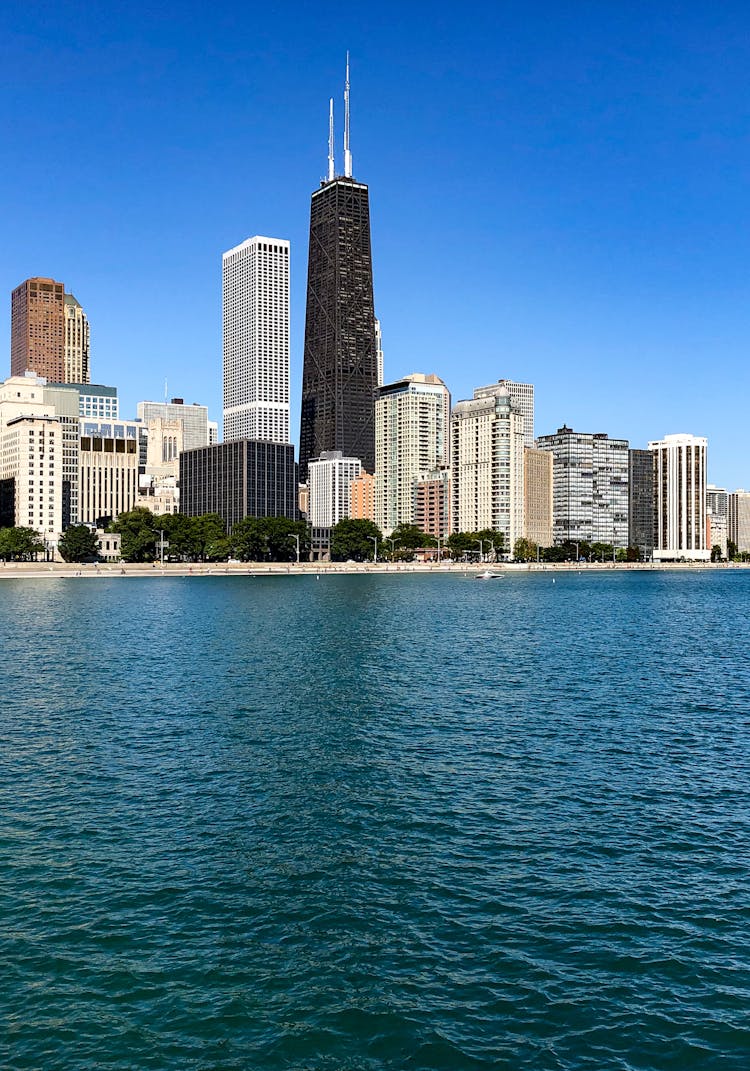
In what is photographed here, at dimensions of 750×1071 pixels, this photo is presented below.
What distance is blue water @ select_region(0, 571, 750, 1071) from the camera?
20953mm

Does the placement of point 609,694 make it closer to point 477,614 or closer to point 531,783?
point 531,783

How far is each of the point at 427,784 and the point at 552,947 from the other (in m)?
15.0

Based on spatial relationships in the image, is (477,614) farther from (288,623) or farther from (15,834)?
(15,834)

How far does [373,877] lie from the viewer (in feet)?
97.0

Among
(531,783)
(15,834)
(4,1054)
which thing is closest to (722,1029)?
(4,1054)

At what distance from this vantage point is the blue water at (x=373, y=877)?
21.0 metres

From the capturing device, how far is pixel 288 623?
119 meters

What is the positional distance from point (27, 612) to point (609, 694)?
3901 inches

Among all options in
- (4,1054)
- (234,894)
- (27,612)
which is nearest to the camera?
(4,1054)

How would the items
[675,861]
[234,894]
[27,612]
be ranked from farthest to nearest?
[27,612] → [675,861] → [234,894]

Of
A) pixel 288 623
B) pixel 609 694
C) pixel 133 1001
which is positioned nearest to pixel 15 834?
pixel 133 1001

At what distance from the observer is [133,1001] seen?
22078 mm

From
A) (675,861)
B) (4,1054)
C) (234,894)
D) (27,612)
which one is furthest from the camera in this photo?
(27,612)

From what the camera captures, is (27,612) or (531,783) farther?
(27,612)
